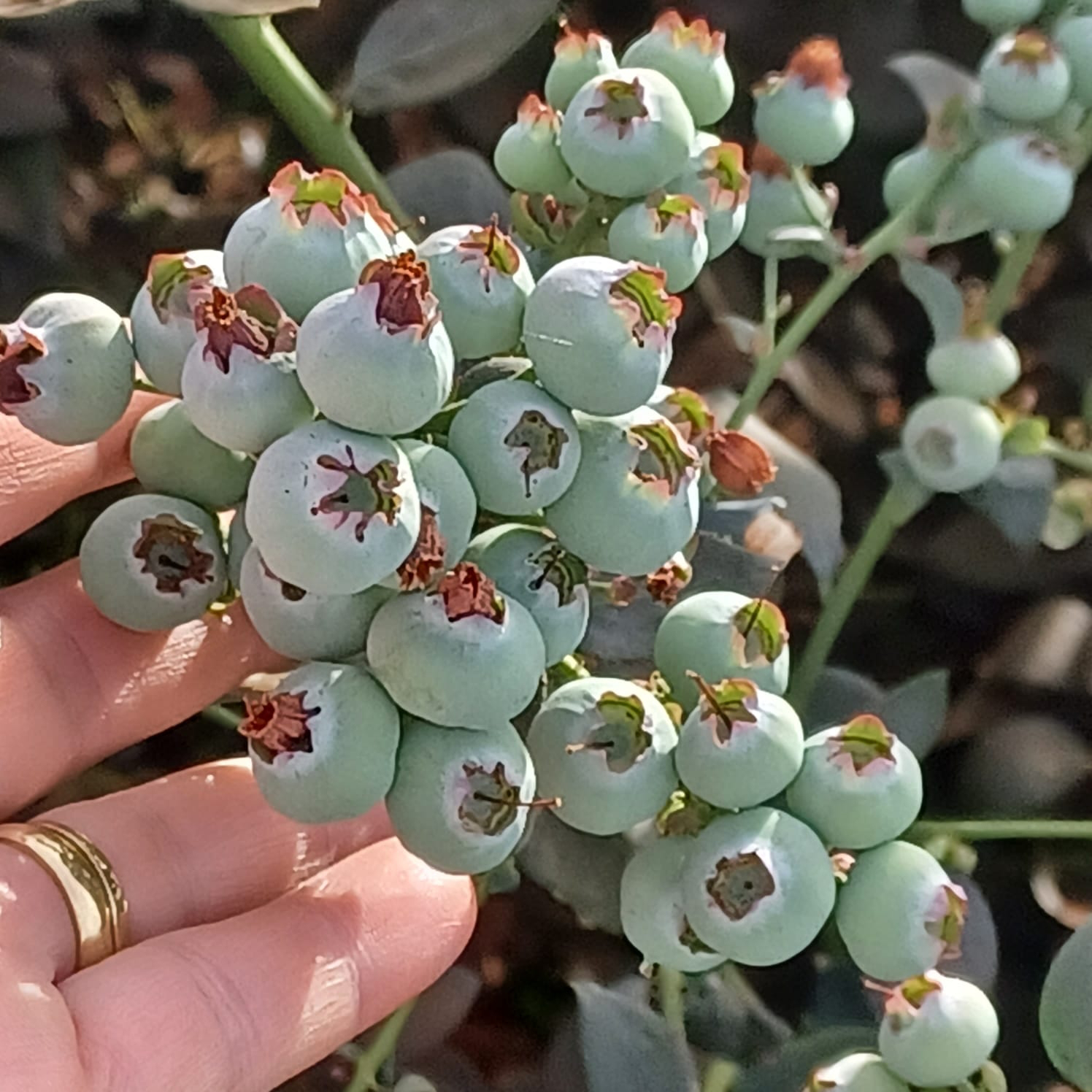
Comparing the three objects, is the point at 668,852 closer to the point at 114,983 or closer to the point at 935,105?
the point at 114,983

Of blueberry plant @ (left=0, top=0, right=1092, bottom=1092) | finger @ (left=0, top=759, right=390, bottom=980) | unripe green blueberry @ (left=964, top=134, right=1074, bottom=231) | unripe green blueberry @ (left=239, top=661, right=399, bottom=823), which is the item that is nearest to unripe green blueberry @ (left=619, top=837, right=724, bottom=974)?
blueberry plant @ (left=0, top=0, right=1092, bottom=1092)

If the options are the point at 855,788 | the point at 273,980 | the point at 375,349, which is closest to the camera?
the point at 375,349

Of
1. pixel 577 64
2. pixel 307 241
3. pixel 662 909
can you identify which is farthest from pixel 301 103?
pixel 662 909

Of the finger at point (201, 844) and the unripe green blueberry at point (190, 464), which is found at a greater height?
the unripe green blueberry at point (190, 464)

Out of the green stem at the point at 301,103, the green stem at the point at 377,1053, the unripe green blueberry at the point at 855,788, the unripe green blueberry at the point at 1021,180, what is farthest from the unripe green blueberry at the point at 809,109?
the green stem at the point at 377,1053

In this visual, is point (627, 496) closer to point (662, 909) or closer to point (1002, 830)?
point (662, 909)

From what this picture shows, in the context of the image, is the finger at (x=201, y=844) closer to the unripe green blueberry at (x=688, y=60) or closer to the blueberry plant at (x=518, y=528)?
the blueberry plant at (x=518, y=528)

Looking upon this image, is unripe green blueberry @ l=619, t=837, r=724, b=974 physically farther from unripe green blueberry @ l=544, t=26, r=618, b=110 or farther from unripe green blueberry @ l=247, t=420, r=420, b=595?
unripe green blueberry @ l=544, t=26, r=618, b=110
